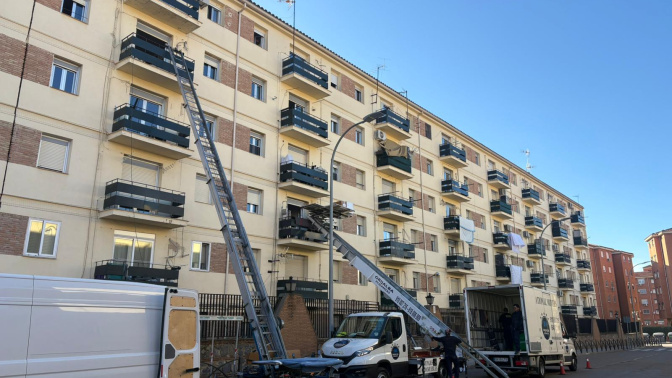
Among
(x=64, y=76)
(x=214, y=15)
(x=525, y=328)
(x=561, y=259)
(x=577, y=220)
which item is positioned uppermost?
(x=214, y=15)

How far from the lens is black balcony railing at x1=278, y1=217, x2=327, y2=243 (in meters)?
23.1

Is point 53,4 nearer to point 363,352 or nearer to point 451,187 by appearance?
point 363,352

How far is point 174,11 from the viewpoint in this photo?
19828 mm

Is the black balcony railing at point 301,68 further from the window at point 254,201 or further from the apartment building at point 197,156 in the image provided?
the window at point 254,201

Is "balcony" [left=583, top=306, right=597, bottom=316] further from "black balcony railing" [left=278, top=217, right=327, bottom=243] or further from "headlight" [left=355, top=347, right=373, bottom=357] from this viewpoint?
"headlight" [left=355, top=347, right=373, bottom=357]

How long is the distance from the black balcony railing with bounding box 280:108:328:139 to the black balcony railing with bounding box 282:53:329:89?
6.45 feet

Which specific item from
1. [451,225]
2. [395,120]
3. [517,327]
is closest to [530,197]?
[451,225]

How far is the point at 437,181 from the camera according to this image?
1441 inches

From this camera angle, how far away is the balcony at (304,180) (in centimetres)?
2380

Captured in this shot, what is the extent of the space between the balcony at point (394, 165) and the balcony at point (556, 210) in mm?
31765

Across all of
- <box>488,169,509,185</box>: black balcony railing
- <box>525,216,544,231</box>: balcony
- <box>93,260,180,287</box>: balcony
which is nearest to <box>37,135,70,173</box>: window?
<box>93,260,180,287</box>: balcony

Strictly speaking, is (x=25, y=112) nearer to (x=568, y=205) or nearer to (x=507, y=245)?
(x=507, y=245)

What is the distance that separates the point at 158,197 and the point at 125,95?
4161 mm

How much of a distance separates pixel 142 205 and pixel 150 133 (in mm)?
2677
